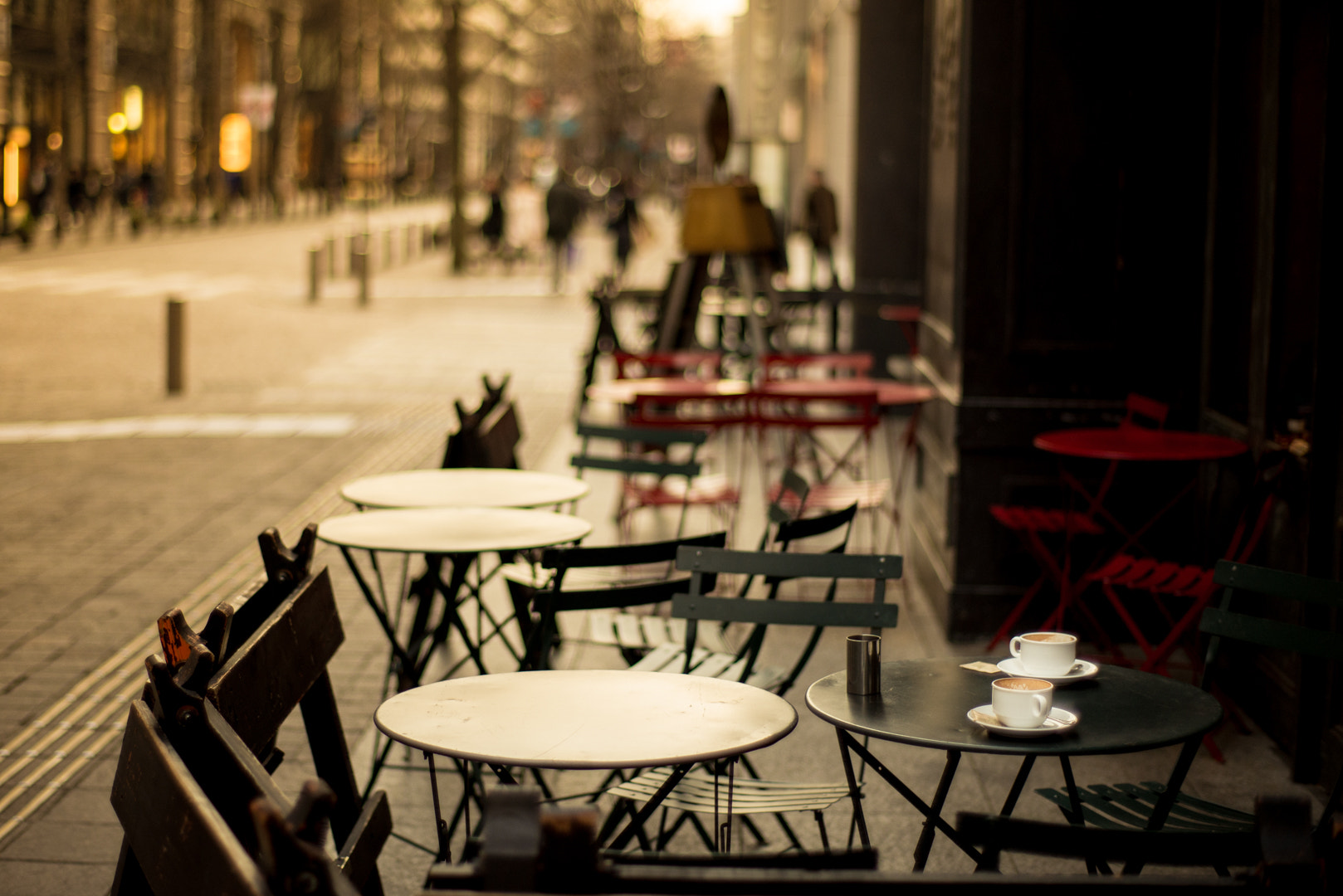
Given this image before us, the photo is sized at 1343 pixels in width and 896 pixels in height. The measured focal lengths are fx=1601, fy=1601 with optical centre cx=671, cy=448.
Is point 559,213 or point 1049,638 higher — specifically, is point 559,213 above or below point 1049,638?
above

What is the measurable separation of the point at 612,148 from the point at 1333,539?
46.9m

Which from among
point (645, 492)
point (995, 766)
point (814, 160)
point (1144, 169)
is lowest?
point (995, 766)

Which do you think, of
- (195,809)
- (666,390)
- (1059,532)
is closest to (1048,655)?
(195,809)

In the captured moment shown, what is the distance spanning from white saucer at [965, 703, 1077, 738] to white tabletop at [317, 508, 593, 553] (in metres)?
2.06

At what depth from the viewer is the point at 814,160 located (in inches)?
1816

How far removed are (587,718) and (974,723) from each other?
2.61ft

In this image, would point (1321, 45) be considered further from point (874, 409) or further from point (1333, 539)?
point (874, 409)

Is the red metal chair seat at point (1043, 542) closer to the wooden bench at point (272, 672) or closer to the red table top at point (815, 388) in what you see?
the red table top at point (815, 388)

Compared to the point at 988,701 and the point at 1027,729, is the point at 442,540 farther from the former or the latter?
the point at 1027,729

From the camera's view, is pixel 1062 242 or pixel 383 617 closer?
pixel 383 617

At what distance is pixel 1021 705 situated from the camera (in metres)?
3.16

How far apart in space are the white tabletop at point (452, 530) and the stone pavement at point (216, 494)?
2.68ft

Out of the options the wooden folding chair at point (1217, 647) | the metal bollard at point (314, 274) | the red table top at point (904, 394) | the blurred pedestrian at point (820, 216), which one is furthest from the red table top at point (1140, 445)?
the metal bollard at point (314, 274)

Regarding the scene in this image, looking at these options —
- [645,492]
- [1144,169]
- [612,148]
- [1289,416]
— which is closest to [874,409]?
[645,492]
